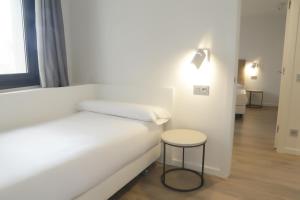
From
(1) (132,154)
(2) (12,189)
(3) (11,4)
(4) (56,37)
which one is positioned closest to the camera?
(2) (12,189)

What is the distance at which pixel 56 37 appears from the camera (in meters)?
2.72

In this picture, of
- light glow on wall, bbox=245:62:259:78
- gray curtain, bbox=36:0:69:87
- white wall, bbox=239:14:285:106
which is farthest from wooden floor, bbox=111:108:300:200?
light glow on wall, bbox=245:62:259:78

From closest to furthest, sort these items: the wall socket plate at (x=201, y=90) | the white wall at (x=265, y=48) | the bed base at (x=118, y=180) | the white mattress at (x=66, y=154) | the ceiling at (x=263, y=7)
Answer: the white mattress at (x=66, y=154) < the bed base at (x=118, y=180) < the wall socket plate at (x=201, y=90) < the ceiling at (x=263, y=7) < the white wall at (x=265, y=48)

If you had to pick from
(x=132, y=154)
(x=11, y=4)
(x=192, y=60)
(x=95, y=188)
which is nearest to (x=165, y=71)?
(x=192, y=60)

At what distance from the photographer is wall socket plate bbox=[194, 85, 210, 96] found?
2436 millimetres

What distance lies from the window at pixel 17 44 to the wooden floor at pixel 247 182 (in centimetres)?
170

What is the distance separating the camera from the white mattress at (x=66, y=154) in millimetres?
1237

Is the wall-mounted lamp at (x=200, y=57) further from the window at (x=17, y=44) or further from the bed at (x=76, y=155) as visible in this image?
the window at (x=17, y=44)

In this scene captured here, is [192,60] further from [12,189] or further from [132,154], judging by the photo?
[12,189]

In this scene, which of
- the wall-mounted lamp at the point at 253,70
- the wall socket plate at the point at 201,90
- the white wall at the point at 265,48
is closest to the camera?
the wall socket plate at the point at 201,90

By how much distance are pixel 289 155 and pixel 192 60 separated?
1.96 meters

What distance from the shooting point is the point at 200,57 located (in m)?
2.33

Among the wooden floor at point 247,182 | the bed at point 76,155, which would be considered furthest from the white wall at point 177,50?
the bed at point 76,155

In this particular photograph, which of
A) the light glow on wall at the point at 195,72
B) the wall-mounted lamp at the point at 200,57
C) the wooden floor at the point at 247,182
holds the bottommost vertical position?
the wooden floor at the point at 247,182
